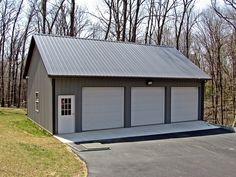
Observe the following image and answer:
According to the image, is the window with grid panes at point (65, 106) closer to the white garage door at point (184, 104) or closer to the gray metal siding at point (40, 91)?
the gray metal siding at point (40, 91)

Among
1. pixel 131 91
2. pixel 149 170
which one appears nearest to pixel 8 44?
pixel 131 91

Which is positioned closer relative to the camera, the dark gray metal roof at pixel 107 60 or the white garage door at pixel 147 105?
the dark gray metal roof at pixel 107 60

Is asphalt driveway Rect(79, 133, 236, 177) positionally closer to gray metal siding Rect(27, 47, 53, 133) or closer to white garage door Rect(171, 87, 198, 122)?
gray metal siding Rect(27, 47, 53, 133)

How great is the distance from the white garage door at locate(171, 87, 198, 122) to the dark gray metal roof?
919 mm

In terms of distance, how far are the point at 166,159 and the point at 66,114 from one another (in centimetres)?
563

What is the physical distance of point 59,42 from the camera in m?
16.1

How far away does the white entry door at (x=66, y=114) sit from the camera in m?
13.6

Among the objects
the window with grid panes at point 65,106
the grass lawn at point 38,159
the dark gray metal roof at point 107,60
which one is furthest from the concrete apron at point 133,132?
the dark gray metal roof at point 107,60

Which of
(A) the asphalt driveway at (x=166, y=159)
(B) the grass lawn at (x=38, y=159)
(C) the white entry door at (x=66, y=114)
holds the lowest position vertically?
(A) the asphalt driveway at (x=166, y=159)

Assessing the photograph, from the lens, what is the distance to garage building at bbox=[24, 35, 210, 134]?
45.3 feet

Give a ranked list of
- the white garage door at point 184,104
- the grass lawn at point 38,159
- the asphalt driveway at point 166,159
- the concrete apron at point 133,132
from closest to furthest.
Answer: the grass lawn at point 38,159 < the asphalt driveway at point 166,159 < the concrete apron at point 133,132 < the white garage door at point 184,104

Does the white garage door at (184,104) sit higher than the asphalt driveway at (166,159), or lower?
higher

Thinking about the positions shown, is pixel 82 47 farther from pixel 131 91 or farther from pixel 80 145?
pixel 80 145

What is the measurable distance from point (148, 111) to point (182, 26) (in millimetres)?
19918
